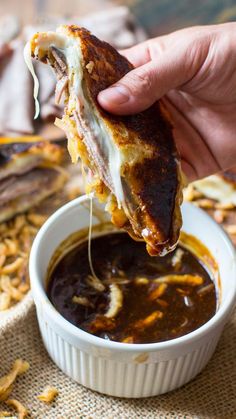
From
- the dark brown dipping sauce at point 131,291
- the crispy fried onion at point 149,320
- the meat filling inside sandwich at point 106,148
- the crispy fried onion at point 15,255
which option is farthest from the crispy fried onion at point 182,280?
the crispy fried onion at point 15,255

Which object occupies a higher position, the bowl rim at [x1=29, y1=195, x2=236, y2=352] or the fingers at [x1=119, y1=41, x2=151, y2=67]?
the fingers at [x1=119, y1=41, x2=151, y2=67]

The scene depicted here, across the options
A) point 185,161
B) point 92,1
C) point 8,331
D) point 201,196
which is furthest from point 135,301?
point 92,1

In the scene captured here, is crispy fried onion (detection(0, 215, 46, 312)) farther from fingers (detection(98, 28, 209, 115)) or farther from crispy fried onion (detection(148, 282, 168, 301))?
fingers (detection(98, 28, 209, 115))

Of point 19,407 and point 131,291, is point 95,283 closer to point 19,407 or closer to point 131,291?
point 131,291

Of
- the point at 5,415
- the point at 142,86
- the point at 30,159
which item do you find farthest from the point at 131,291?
the point at 30,159

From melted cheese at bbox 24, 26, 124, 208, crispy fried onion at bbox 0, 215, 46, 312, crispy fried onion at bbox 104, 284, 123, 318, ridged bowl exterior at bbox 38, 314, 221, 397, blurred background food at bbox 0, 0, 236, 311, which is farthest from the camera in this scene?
blurred background food at bbox 0, 0, 236, 311

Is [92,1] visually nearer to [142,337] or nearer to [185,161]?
[185,161]

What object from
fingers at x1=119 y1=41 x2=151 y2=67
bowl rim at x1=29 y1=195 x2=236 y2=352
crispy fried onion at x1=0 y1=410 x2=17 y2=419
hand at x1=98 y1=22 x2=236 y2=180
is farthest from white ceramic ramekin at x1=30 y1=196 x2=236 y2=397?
fingers at x1=119 y1=41 x2=151 y2=67
